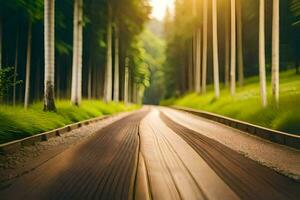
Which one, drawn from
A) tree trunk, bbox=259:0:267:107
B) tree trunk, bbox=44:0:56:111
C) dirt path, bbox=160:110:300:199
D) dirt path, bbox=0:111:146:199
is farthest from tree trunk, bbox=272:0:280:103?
tree trunk, bbox=44:0:56:111

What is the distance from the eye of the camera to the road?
4438 millimetres

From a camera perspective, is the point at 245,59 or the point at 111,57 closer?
the point at 111,57

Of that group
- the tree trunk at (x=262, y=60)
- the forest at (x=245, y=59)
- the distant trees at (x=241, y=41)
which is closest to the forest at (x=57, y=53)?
the forest at (x=245, y=59)

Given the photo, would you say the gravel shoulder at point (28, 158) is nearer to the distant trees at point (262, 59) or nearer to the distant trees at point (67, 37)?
the distant trees at point (262, 59)

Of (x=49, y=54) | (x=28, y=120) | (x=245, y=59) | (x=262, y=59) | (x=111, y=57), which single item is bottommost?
(x=28, y=120)

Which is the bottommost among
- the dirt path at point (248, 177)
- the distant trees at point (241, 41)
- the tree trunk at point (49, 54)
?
the dirt path at point (248, 177)

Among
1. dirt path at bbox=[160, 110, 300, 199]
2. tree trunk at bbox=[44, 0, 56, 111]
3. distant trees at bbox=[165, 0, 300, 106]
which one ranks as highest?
distant trees at bbox=[165, 0, 300, 106]

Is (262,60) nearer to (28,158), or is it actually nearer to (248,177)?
(248,177)

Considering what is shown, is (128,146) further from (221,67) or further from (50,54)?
(221,67)

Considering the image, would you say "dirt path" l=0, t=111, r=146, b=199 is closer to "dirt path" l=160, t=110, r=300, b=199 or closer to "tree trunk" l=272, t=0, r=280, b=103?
"dirt path" l=160, t=110, r=300, b=199

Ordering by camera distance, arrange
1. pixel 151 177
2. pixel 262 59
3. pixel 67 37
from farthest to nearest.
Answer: pixel 67 37
pixel 262 59
pixel 151 177

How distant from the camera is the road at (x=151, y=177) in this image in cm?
444

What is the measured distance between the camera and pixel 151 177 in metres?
5.29

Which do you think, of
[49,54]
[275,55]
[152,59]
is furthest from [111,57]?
[152,59]
